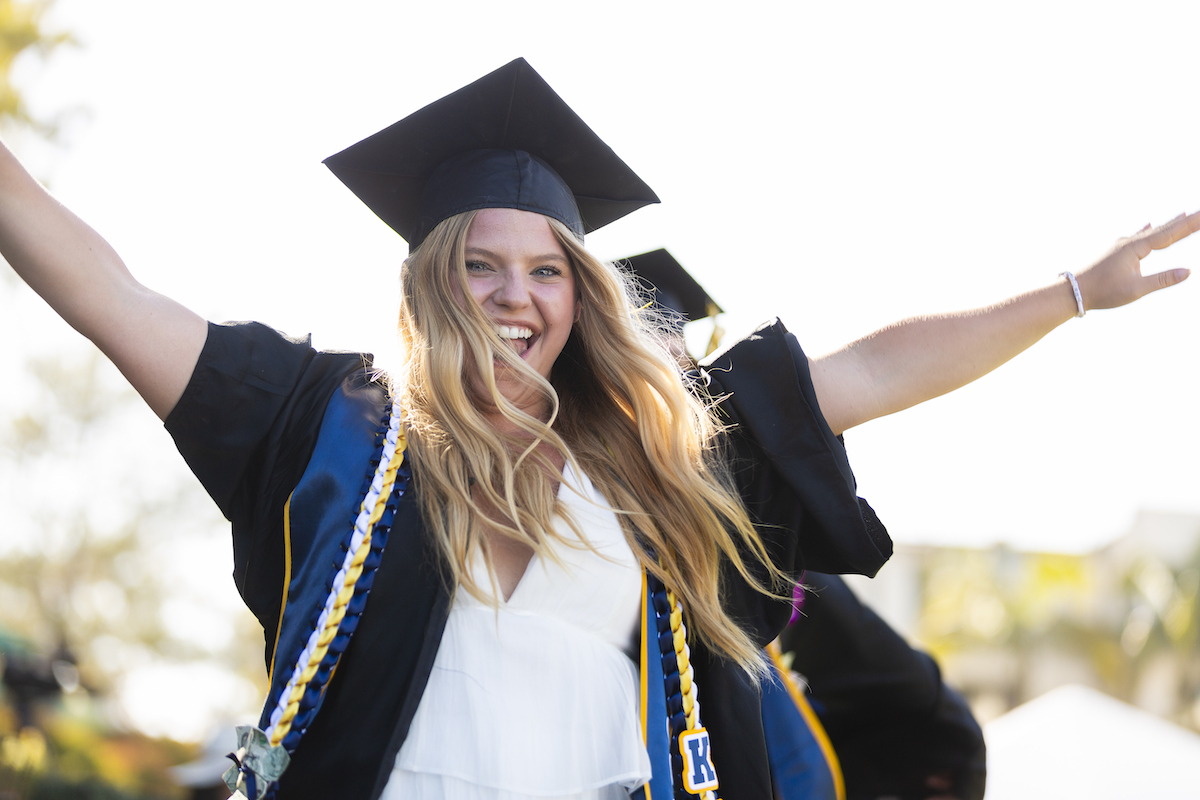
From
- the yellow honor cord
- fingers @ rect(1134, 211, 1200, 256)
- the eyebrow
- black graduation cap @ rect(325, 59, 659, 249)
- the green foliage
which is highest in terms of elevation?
the green foliage

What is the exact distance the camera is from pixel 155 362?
1.90 meters

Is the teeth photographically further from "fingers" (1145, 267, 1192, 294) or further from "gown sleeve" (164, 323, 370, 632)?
"fingers" (1145, 267, 1192, 294)

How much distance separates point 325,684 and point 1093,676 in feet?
103

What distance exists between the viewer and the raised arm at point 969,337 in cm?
214

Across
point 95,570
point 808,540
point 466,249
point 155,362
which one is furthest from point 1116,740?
point 95,570

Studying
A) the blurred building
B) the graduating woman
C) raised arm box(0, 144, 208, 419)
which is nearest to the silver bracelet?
the graduating woman

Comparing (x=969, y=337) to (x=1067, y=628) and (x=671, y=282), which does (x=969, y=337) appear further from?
(x=1067, y=628)

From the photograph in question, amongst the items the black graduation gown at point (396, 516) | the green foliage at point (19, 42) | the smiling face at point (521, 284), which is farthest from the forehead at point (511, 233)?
the green foliage at point (19, 42)

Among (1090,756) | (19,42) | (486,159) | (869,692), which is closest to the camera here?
(486,159)

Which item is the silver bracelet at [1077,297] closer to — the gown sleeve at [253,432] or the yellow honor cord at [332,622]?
the yellow honor cord at [332,622]

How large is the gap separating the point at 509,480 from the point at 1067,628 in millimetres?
30748

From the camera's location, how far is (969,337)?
216 centimetres

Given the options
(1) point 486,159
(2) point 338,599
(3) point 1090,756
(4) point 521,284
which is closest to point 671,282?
(1) point 486,159

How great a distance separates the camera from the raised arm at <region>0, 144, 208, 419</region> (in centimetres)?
180
